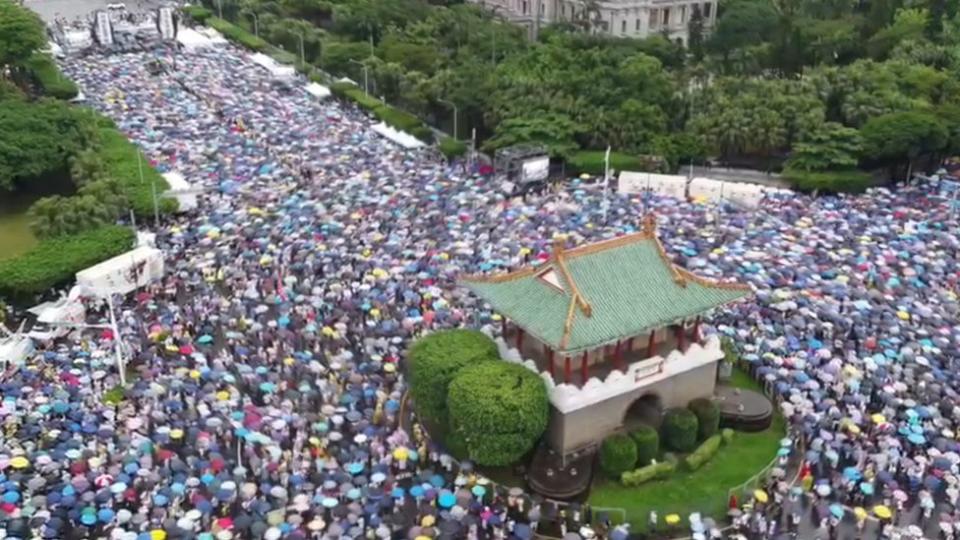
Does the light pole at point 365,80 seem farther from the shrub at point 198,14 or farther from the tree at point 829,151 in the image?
the shrub at point 198,14

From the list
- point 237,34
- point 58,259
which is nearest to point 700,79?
point 58,259

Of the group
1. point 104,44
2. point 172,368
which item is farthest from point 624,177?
point 104,44

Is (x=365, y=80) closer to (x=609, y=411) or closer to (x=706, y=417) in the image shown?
(x=609, y=411)

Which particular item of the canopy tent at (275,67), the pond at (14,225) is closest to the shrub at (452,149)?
the canopy tent at (275,67)

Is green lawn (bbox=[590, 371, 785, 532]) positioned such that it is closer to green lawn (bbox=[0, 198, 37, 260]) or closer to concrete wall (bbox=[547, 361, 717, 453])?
concrete wall (bbox=[547, 361, 717, 453])

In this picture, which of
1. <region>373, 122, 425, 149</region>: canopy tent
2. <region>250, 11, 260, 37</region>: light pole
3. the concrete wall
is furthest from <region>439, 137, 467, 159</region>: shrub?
<region>250, 11, 260, 37</region>: light pole

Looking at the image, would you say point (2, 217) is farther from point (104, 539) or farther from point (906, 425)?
point (906, 425)
